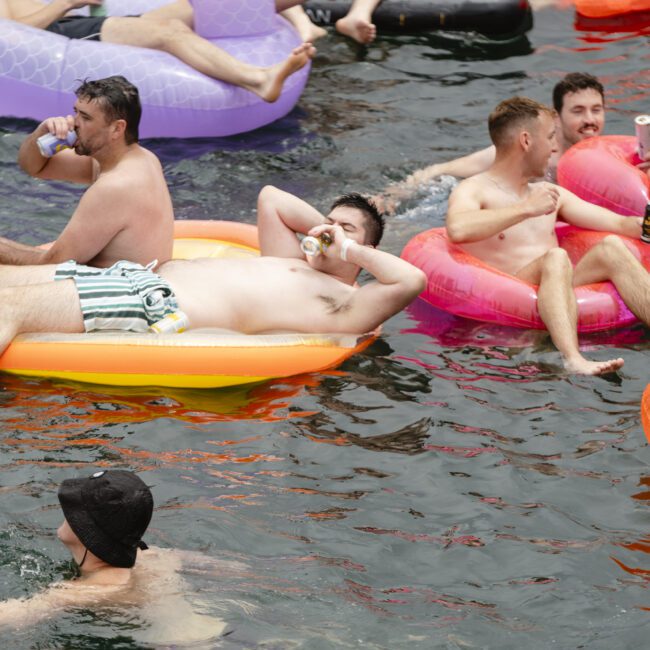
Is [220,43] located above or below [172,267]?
above

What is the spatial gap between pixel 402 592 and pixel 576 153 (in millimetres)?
3715

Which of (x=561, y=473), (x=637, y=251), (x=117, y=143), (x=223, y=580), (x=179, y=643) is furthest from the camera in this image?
(x=637, y=251)

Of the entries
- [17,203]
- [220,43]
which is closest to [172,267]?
[17,203]

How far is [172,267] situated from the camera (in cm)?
612

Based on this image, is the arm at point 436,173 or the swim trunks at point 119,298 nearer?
the swim trunks at point 119,298

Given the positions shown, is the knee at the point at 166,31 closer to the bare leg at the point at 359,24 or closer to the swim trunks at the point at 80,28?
the swim trunks at the point at 80,28

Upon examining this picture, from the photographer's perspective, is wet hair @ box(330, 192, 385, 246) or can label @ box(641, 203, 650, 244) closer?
wet hair @ box(330, 192, 385, 246)

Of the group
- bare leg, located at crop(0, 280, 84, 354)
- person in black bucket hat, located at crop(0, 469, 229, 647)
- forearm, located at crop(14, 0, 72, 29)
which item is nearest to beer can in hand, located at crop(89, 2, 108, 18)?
forearm, located at crop(14, 0, 72, 29)

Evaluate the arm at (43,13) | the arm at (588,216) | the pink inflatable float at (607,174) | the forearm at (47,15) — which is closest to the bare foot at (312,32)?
the arm at (43,13)

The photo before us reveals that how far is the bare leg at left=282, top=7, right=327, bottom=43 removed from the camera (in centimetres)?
973

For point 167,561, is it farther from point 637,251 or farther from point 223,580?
point 637,251

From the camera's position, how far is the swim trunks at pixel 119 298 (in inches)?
227

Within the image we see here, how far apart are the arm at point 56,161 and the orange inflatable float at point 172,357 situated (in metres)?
1.15

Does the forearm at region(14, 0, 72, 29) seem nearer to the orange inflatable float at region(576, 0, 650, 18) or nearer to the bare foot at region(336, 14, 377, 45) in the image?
the bare foot at region(336, 14, 377, 45)
